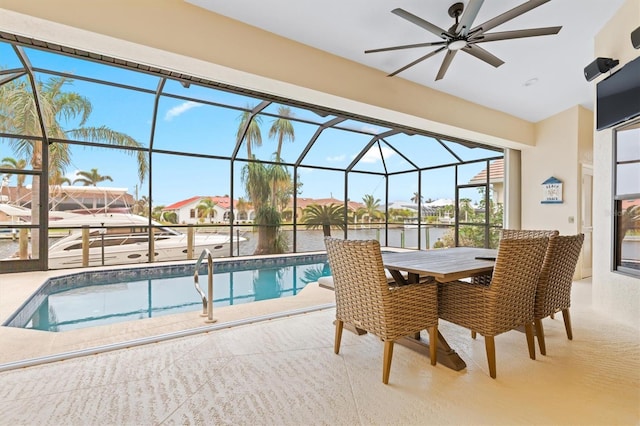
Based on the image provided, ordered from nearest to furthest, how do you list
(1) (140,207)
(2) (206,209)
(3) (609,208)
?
1. (3) (609,208)
2. (1) (140,207)
3. (2) (206,209)

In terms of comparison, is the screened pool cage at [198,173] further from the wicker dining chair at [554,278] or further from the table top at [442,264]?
the wicker dining chair at [554,278]

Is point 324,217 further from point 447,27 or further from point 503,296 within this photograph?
point 503,296

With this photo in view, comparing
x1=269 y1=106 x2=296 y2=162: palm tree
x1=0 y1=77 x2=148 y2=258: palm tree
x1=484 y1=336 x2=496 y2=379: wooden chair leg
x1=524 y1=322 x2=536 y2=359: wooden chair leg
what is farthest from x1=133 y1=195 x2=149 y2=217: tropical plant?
x1=524 y1=322 x2=536 y2=359: wooden chair leg

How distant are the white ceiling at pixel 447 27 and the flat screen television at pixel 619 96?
602mm

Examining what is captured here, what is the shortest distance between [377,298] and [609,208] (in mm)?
3185

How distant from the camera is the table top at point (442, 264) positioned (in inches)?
84.9

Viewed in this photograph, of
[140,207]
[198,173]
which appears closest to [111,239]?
[140,207]

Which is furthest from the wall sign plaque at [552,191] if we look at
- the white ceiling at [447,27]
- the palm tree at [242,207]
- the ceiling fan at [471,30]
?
the palm tree at [242,207]

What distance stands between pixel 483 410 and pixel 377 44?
326 centimetres

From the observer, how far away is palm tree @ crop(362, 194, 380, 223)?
9.22m

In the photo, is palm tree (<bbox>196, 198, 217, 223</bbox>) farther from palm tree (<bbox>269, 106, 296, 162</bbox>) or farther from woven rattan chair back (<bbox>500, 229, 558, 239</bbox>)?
woven rattan chair back (<bbox>500, 229, 558, 239</bbox>)

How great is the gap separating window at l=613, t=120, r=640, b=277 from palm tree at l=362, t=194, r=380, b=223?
6.02 metres

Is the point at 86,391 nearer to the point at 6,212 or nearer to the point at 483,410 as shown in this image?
the point at 483,410

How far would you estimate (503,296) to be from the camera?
2.15 metres
